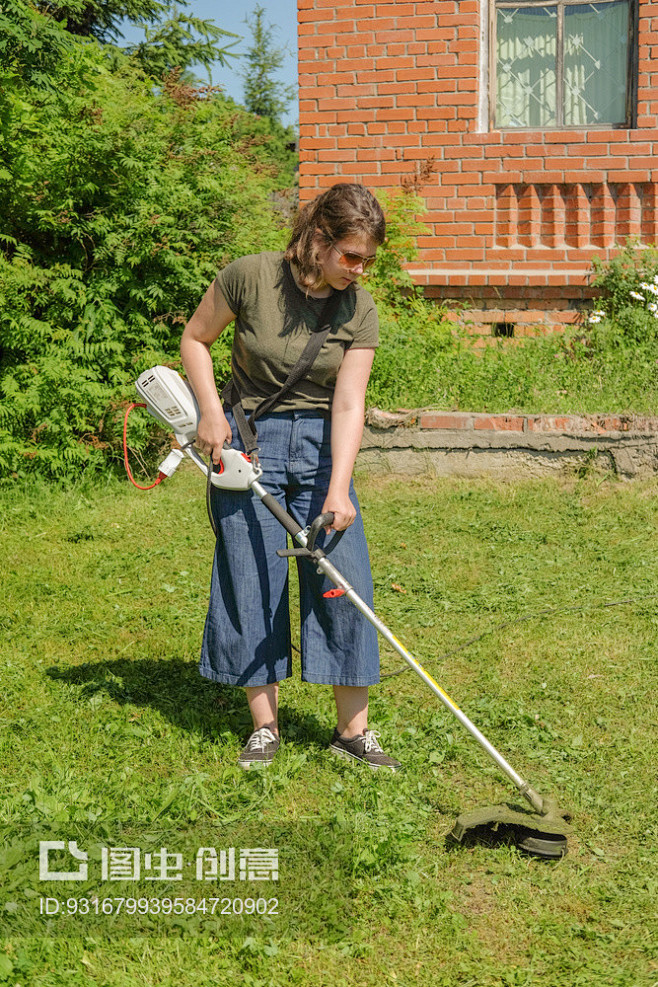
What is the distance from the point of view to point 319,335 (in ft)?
11.6

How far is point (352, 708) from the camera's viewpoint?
390 centimetres

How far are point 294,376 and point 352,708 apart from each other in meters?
1.25

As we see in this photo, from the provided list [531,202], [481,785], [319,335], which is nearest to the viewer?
[319,335]

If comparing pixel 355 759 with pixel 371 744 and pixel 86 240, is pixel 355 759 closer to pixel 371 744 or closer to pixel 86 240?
pixel 371 744

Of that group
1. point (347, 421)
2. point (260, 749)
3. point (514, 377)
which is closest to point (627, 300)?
point (514, 377)

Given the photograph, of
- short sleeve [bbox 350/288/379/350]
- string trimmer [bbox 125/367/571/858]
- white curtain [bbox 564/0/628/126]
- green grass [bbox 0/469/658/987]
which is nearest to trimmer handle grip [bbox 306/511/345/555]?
string trimmer [bbox 125/367/571/858]

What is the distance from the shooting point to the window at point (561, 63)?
870cm

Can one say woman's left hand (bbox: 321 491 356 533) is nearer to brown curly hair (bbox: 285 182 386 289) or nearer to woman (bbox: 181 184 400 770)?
woman (bbox: 181 184 400 770)

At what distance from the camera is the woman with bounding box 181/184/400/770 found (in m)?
3.49

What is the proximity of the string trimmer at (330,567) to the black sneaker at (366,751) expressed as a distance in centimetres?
43

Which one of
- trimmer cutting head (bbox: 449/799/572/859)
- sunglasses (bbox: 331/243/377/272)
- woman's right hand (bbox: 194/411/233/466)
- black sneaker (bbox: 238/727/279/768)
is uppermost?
sunglasses (bbox: 331/243/377/272)

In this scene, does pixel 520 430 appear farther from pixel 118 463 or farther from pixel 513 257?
→ pixel 118 463

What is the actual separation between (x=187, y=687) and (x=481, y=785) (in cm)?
143

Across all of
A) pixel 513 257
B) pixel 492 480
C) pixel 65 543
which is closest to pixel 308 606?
pixel 65 543
